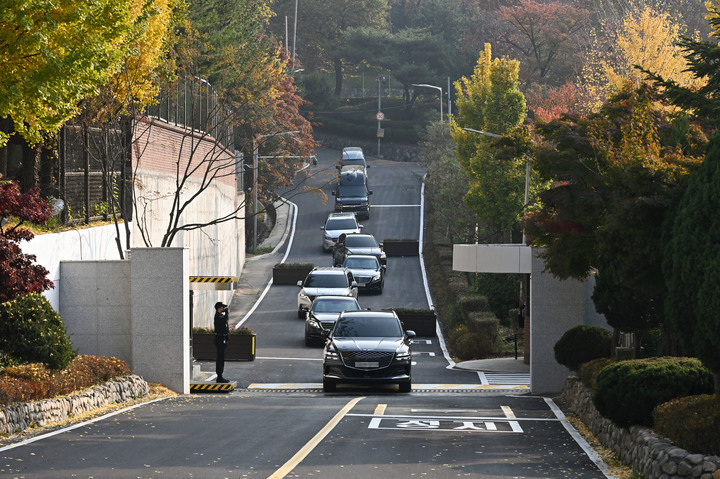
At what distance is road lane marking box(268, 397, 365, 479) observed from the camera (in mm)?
11579

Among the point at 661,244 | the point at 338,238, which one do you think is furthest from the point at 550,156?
the point at 338,238

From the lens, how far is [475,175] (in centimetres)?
4931

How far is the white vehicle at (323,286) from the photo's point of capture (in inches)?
1558

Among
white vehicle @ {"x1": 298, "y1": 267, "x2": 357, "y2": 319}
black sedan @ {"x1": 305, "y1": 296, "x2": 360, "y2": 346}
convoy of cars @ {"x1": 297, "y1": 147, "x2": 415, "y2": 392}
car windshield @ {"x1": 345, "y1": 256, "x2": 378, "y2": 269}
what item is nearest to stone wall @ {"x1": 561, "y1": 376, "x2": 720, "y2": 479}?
convoy of cars @ {"x1": 297, "y1": 147, "x2": 415, "y2": 392}

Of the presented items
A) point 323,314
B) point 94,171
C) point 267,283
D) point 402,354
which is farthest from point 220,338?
point 267,283

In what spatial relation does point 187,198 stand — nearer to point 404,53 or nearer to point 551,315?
point 551,315

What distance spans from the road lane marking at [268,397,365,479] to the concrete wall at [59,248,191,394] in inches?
175

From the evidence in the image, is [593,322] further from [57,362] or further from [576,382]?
[57,362]

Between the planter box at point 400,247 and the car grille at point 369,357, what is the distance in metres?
38.0

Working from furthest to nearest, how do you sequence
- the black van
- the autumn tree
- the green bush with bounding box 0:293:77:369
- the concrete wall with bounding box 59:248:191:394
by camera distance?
the black van
the concrete wall with bounding box 59:248:191:394
the green bush with bounding box 0:293:77:369
the autumn tree

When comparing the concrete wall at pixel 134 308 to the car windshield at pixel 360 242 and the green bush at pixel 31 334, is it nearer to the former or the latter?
the green bush at pixel 31 334

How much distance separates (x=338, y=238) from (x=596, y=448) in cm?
4317

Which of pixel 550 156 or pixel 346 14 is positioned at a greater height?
pixel 346 14

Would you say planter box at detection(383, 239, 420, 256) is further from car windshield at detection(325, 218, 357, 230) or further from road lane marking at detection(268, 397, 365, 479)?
road lane marking at detection(268, 397, 365, 479)
